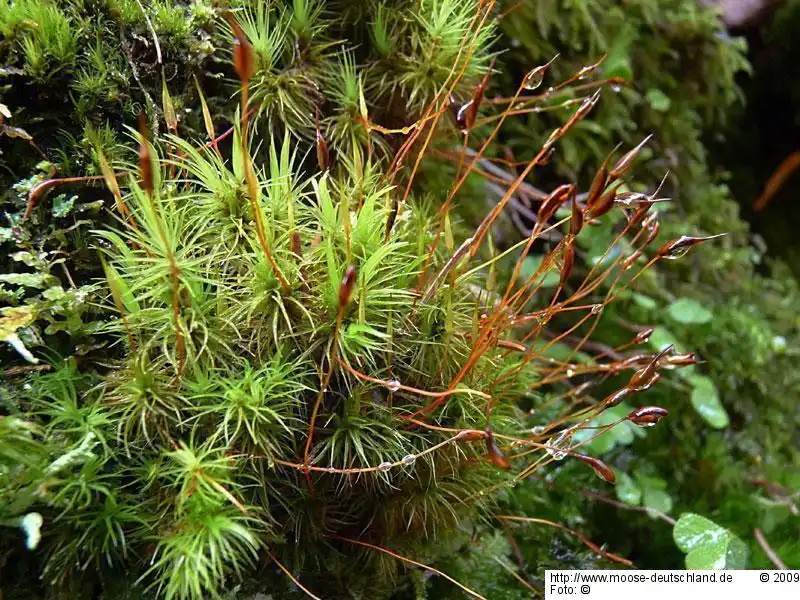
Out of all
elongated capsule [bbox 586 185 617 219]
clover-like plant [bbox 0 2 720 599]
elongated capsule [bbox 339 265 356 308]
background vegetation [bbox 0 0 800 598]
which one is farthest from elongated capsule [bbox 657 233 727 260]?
elongated capsule [bbox 339 265 356 308]

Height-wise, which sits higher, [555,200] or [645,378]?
[555,200]

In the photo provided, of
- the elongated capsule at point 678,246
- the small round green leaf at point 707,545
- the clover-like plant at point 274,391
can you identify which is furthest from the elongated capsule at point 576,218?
the small round green leaf at point 707,545

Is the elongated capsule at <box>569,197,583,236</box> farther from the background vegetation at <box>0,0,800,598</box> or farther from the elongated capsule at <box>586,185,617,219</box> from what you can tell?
the background vegetation at <box>0,0,800,598</box>

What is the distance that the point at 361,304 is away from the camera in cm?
92

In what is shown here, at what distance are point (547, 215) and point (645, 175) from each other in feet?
4.25

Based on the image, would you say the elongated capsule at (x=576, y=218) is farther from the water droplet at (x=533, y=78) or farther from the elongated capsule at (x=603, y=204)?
the water droplet at (x=533, y=78)

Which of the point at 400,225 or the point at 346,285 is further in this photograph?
the point at 400,225

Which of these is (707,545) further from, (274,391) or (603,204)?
(274,391)

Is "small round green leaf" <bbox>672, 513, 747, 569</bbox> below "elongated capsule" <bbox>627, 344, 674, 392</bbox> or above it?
below

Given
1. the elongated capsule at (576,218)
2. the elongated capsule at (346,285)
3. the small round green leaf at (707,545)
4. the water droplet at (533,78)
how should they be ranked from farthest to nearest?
1. the small round green leaf at (707,545)
2. the water droplet at (533,78)
3. the elongated capsule at (576,218)
4. the elongated capsule at (346,285)

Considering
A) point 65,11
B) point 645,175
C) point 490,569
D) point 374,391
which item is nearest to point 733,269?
point 645,175

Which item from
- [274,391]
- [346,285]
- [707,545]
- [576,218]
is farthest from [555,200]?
[707,545]

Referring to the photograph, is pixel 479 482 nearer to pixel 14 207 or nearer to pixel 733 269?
pixel 14 207

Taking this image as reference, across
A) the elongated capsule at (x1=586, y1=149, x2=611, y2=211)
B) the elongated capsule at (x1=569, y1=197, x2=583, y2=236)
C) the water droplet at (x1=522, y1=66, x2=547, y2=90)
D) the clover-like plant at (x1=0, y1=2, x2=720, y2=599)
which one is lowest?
the clover-like plant at (x1=0, y1=2, x2=720, y2=599)
